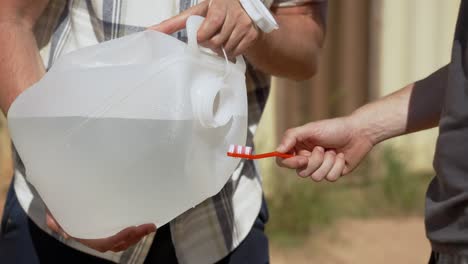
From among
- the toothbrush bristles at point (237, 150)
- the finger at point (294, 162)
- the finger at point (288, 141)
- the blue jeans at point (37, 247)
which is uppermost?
the toothbrush bristles at point (237, 150)

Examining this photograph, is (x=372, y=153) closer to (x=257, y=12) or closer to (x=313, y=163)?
(x=313, y=163)

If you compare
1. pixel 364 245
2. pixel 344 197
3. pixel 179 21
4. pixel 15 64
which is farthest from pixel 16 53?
pixel 344 197

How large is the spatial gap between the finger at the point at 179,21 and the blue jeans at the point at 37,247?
526 millimetres

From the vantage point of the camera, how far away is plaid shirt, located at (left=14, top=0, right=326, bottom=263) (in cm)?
208

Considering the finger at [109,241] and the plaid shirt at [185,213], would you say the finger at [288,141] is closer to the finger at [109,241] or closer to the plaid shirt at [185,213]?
the plaid shirt at [185,213]

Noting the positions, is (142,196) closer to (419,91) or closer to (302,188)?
(419,91)

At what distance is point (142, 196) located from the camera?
183cm

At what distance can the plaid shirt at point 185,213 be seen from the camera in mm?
2076

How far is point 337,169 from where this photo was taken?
7.02ft

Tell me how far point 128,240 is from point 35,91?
339 millimetres

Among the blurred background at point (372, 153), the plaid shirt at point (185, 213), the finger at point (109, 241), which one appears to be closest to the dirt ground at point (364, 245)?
the blurred background at point (372, 153)

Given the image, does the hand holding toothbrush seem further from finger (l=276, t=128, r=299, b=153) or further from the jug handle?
the jug handle

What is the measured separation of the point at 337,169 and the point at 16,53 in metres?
0.73

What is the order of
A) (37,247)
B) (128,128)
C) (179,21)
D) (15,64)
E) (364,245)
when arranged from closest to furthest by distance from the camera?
1. (128,128)
2. (179,21)
3. (15,64)
4. (37,247)
5. (364,245)
